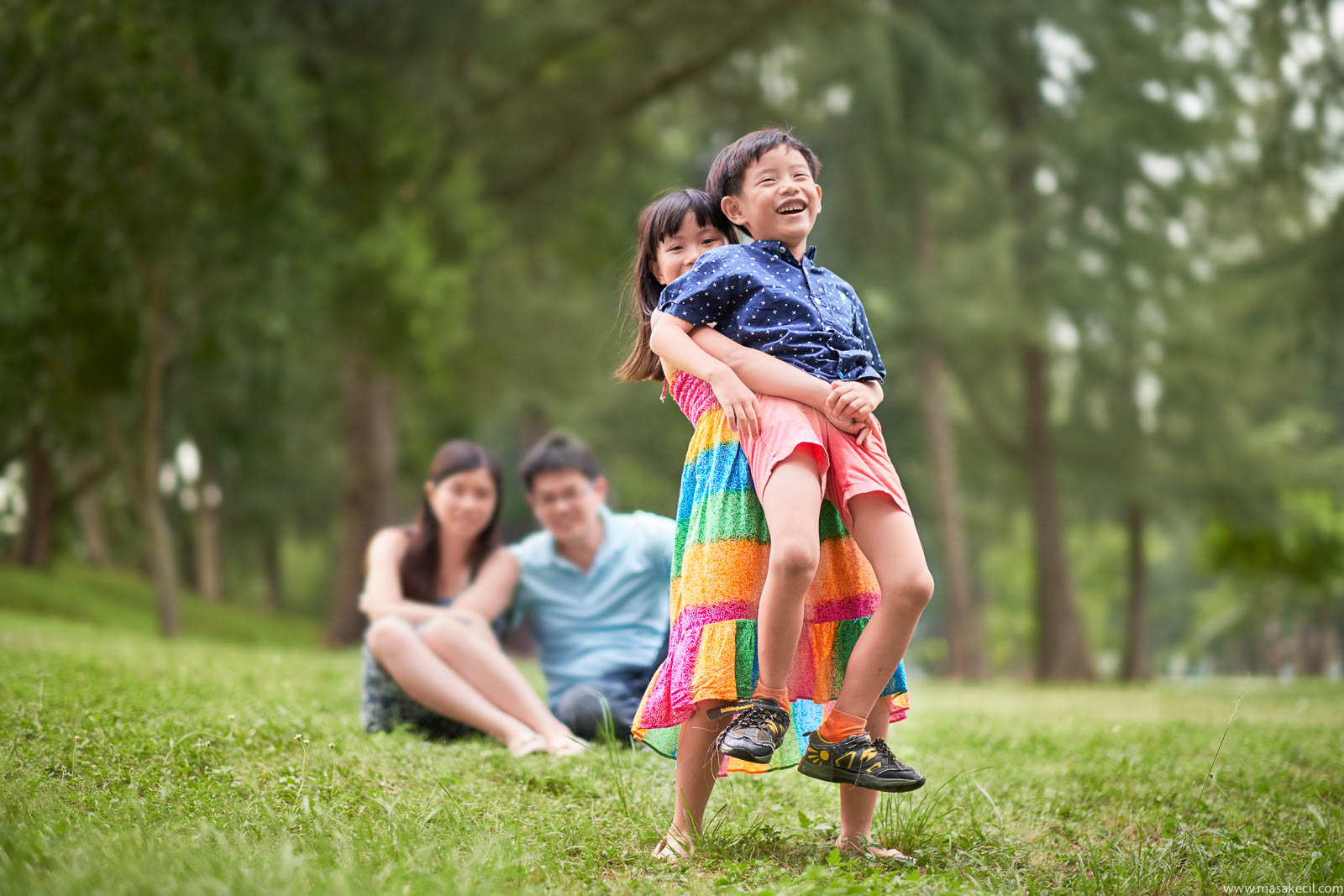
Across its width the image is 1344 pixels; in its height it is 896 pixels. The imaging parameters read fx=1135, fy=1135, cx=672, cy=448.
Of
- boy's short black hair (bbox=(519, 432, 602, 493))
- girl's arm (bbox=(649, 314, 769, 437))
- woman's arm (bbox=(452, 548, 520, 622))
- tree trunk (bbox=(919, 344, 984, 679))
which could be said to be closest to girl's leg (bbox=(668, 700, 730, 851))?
girl's arm (bbox=(649, 314, 769, 437))

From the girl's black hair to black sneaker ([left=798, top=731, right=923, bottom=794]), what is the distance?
124cm

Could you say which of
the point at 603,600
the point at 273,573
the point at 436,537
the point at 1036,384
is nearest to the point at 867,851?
the point at 603,600

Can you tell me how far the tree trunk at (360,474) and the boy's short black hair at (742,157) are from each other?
13.1 m

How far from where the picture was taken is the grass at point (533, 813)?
2.42 m

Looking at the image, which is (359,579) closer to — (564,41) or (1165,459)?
(564,41)

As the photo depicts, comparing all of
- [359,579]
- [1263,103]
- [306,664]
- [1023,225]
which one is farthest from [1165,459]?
[306,664]

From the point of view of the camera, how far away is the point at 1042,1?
1515 cm

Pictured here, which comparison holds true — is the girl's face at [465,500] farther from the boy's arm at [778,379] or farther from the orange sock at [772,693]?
the orange sock at [772,693]

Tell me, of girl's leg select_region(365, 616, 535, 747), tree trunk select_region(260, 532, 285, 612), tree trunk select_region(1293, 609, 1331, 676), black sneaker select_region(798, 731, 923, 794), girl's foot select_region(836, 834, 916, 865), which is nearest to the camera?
black sneaker select_region(798, 731, 923, 794)

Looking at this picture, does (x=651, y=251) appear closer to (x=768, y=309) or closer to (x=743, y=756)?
(x=768, y=309)

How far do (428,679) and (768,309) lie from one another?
2.31 metres

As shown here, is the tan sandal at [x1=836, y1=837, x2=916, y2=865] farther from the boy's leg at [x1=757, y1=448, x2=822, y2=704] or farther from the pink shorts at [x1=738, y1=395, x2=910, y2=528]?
the pink shorts at [x1=738, y1=395, x2=910, y2=528]

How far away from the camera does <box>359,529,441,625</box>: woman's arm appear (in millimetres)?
4898

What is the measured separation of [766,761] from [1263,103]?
13994 mm
